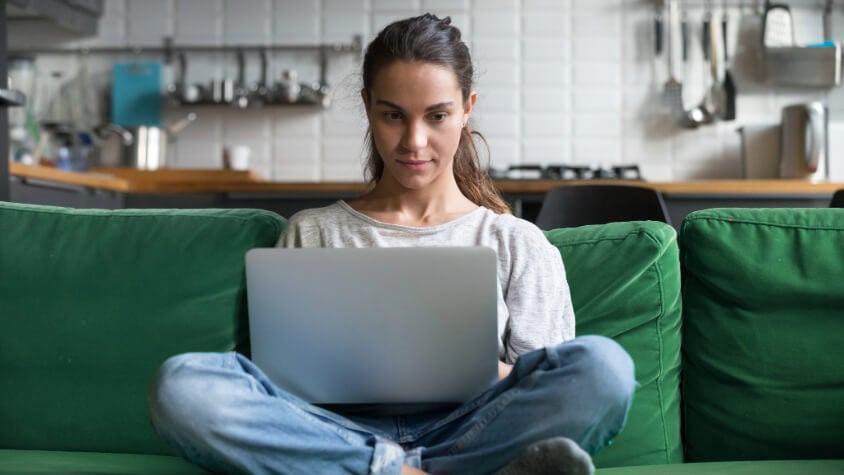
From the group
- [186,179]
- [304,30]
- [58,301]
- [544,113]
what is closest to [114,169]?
[186,179]

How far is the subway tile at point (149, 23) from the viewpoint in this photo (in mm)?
4535

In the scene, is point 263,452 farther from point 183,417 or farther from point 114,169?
point 114,169

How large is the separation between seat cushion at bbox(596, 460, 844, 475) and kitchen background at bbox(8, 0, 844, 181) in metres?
2.94

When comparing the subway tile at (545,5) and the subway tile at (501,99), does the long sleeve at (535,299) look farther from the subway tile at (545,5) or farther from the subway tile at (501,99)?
the subway tile at (545,5)

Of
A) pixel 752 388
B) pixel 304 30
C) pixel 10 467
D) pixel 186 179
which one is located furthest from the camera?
pixel 304 30

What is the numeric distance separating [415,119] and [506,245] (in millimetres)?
255

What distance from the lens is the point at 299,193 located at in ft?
12.6

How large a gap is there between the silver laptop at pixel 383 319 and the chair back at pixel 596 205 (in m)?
1.31

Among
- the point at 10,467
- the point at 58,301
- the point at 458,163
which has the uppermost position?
the point at 458,163

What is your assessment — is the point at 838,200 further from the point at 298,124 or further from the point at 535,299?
the point at 298,124

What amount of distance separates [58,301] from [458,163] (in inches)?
30.4

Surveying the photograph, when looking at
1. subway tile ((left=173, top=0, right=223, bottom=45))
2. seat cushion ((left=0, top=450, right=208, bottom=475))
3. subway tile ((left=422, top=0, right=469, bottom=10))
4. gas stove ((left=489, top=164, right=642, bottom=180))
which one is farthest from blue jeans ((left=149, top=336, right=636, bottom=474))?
subway tile ((left=173, top=0, right=223, bottom=45))

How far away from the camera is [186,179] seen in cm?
421

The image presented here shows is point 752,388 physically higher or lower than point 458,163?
lower
